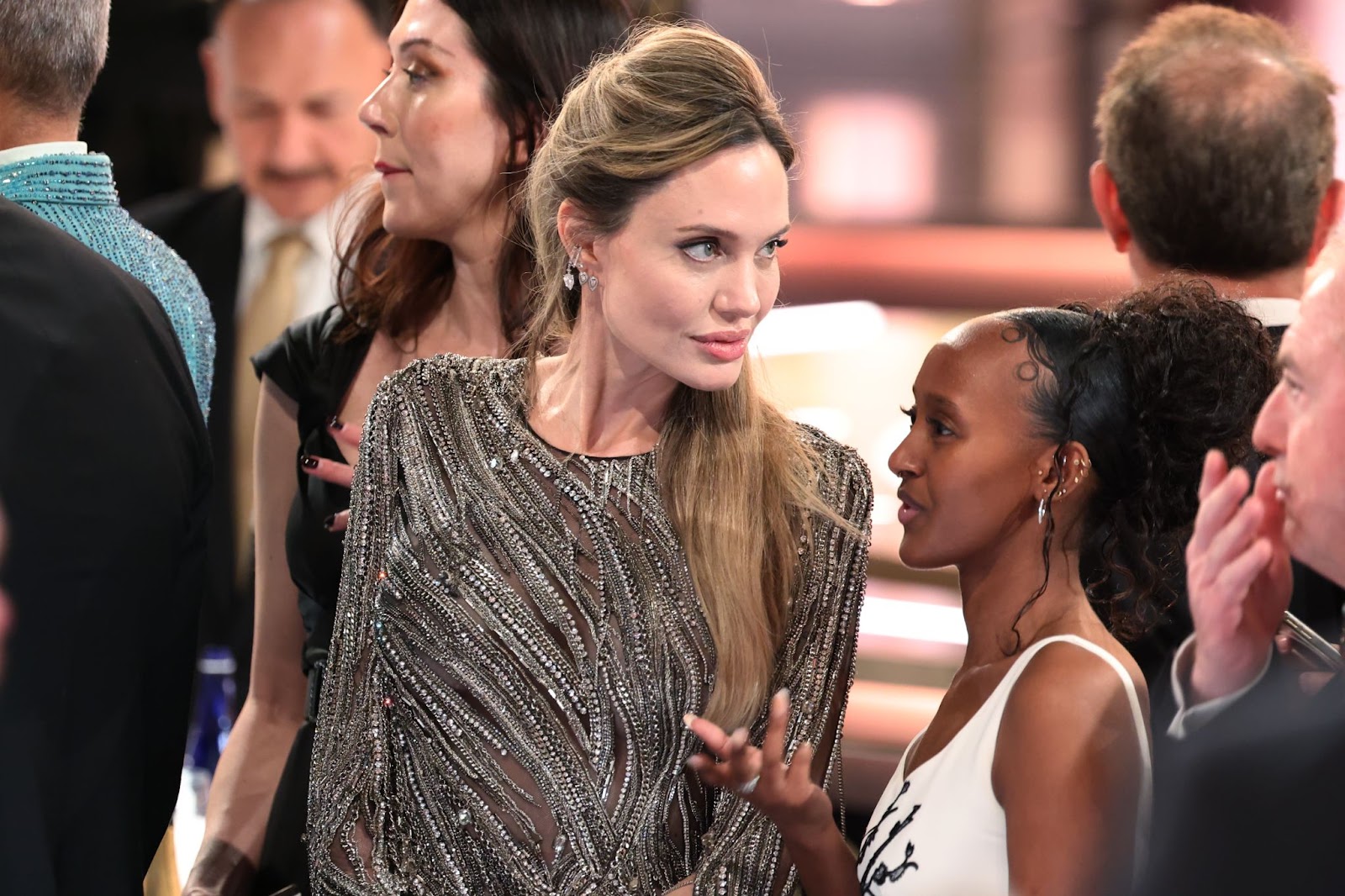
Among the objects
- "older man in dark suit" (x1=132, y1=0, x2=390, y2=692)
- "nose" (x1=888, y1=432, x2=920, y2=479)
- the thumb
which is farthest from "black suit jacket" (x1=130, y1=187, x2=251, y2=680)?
the thumb

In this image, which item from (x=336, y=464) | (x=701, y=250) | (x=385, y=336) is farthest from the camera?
(x=385, y=336)

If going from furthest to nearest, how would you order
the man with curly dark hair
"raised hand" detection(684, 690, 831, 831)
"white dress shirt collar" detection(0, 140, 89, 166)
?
the man with curly dark hair < "white dress shirt collar" detection(0, 140, 89, 166) < "raised hand" detection(684, 690, 831, 831)

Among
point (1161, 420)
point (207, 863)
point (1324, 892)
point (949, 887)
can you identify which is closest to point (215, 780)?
point (207, 863)

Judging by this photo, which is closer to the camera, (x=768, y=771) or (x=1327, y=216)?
(x=768, y=771)

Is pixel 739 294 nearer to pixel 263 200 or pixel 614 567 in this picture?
pixel 614 567

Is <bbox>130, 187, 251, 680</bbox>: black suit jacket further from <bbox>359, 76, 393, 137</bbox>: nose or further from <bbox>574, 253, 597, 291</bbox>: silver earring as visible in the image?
<bbox>574, 253, 597, 291</bbox>: silver earring

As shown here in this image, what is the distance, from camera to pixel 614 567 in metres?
1.93

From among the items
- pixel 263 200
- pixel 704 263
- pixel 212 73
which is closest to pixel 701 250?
pixel 704 263

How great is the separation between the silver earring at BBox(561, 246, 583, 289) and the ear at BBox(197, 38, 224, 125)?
265cm

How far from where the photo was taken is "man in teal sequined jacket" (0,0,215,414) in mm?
2008

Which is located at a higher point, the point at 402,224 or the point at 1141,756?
the point at 402,224

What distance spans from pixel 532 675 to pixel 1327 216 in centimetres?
159

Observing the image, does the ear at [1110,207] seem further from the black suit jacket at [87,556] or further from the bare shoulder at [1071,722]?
the black suit jacket at [87,556]

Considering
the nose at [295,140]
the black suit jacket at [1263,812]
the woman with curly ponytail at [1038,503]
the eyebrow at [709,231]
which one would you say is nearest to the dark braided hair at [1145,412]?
the woman with curly ponytail at [1038,503]
